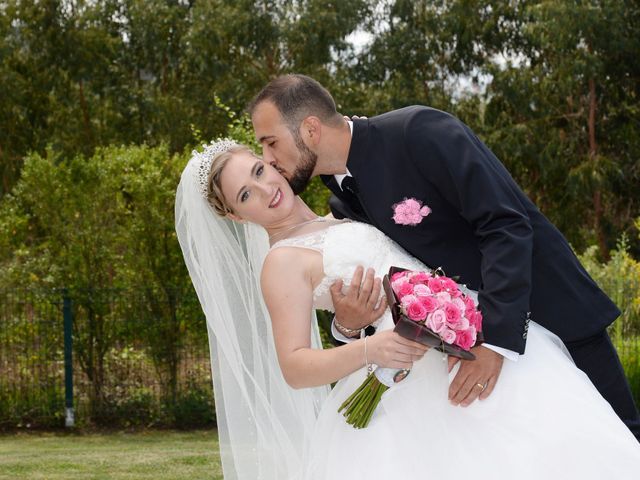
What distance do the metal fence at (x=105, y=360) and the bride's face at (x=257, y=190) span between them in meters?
8.37

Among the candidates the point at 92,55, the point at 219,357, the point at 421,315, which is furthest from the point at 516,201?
the point at 92,55

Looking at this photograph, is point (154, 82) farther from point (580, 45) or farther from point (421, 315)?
point (421, 315)

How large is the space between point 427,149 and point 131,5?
1112 inches

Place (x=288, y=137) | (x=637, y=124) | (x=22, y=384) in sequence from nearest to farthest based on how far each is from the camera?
(x=288, y=137) < (x=22, y=384) < (x=637, y=124)

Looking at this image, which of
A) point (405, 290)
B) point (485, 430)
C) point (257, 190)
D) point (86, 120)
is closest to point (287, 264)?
point (257, 190)

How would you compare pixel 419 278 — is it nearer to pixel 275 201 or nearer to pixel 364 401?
pixel 364 401

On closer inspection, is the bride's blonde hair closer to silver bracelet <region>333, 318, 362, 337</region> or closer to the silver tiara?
the silver tiara

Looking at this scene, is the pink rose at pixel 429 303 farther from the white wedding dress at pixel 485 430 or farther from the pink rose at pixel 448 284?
the white wedding dress at pixel 485 430

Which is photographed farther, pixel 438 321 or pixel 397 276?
pixel 397 276

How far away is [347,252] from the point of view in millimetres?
3629

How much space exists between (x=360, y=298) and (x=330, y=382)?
322mm

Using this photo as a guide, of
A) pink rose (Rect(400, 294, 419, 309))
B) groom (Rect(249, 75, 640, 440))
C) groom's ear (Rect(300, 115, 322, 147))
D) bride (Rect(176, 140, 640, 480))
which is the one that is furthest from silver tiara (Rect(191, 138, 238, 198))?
pink rose (Rect(400, 294, 419, 309))

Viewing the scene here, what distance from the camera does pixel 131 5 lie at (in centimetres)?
3019

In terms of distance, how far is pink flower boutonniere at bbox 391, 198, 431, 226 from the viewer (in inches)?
138
